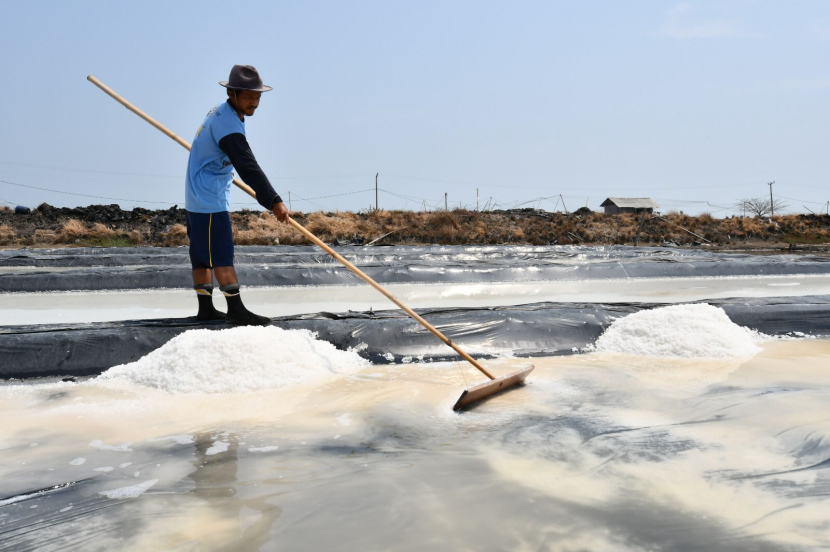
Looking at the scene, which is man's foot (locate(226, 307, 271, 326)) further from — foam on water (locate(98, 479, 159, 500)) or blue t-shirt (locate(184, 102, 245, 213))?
foam on water (locate(98, 479, 159, 500))

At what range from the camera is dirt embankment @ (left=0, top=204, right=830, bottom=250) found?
12.7 m

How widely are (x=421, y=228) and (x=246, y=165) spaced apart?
11.2 m

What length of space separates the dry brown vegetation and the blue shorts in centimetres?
967

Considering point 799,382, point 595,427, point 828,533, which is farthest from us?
point 799,382

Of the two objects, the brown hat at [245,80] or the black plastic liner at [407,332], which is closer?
the black plastic liner at [407,332]

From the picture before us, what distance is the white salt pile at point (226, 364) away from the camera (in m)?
2.01

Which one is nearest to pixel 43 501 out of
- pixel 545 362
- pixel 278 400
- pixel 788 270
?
pixel 278 400

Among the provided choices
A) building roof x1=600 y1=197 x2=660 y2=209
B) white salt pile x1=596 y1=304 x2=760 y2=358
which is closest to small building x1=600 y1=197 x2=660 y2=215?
building roof x1=600 y1=197 x2=660 y2=209

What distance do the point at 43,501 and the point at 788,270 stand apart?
7.07 metres

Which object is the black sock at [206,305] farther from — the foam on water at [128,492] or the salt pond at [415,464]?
the foam on water at [128,492]

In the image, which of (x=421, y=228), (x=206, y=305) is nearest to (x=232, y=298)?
(x=206, y=305)

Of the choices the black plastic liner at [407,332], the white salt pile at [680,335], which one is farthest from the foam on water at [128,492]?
the white salt pile at [680,335]

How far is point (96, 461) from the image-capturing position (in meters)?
1.43

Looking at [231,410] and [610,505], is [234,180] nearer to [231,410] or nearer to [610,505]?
[231,410]
